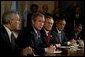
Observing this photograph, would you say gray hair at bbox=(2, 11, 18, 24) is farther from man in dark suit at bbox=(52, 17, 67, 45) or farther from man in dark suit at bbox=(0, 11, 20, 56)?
man in dark suit at bbox=(52, 17, 67, 45)

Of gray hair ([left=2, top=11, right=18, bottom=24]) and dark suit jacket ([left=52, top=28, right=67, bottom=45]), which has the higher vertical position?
gray hair ([left=2, top=11, right=18, bottom=24])

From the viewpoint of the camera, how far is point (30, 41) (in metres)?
1.62

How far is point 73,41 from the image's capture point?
5.49 ft

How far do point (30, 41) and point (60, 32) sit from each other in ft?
0.68

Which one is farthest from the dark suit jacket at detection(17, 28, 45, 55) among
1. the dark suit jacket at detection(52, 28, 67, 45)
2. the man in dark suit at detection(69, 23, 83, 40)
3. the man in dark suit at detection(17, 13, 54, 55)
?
the man in dark suit at detection(69, 23, 83, 40)

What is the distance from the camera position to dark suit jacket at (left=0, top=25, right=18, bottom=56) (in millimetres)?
1585

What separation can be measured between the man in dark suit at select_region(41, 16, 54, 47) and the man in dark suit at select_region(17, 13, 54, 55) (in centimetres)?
2

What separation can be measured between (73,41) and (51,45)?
0.15 metres

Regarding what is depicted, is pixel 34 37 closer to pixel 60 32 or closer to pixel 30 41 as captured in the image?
pixel 30 41

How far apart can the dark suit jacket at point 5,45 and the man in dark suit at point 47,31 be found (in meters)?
0.20

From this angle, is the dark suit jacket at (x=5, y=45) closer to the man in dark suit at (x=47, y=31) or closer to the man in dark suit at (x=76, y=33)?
the man in dark suit at (x=47, y=31)

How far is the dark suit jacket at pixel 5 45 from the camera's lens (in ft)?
5.20

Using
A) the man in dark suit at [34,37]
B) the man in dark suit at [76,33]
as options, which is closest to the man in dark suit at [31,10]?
the man in dark suit at [34,37]

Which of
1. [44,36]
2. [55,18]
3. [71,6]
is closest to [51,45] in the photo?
[44,36]
